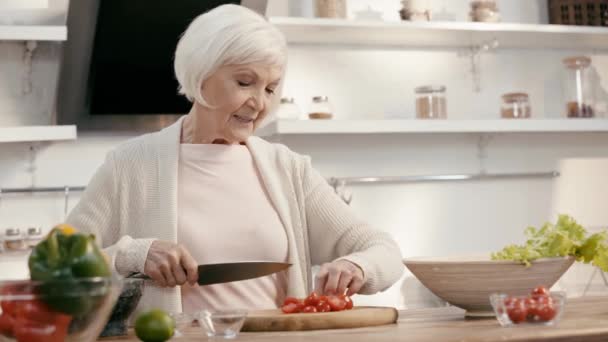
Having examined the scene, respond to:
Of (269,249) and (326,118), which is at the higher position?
(326,118)

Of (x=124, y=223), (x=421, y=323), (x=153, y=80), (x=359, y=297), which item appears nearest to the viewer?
(x=421, y=323)

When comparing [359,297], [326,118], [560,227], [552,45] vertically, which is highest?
[552,45]

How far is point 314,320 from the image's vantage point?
1.53 m

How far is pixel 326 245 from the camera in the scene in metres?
2.26

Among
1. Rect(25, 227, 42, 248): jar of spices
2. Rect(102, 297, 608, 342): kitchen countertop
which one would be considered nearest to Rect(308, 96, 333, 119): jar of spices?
Rect(25, 227, 42, 248): jar of spices

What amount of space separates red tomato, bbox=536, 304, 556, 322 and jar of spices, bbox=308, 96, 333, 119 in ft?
7.20

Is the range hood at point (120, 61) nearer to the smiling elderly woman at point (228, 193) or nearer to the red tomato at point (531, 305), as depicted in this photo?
the smiling elderly woman at point (228, 193)

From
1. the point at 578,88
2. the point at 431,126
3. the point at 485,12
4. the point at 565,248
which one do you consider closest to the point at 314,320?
the point at 565,248

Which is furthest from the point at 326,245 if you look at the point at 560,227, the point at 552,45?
the point at 552,45

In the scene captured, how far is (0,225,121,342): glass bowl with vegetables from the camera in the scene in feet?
3.14

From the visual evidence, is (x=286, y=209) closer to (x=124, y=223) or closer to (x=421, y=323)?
(x=124, y=223)

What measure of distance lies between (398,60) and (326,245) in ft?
5.87

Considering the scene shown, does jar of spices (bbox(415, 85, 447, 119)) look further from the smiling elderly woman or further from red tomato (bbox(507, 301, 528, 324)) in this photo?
red tomato (bbox(507, 301, 528, 324))

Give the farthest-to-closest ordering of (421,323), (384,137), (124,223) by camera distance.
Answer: (384,137) → (124,223) → (421,323)
